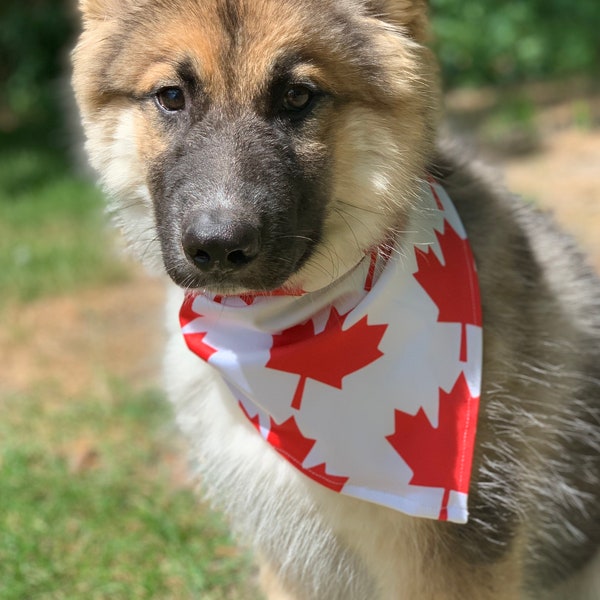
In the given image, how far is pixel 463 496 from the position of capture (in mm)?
2184

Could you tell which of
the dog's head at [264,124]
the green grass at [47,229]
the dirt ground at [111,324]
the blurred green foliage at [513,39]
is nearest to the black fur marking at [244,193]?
the dog's head at [264,124]

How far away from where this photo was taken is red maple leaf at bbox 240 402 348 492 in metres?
2.22

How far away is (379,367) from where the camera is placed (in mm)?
2244

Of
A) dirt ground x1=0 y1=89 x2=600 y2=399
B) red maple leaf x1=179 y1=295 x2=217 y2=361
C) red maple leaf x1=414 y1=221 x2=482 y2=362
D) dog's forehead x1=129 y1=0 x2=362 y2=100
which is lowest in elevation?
dirt ground x1=0 y1=89 x2=600 y2=399

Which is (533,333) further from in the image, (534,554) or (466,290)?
(534,554)

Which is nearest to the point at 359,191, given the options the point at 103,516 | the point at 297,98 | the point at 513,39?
the point at 297,98

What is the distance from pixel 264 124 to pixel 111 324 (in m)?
3.20

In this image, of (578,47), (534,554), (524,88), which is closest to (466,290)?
(534,554)

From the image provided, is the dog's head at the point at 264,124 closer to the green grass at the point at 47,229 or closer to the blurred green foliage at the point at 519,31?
the green grass at the point at 47,229

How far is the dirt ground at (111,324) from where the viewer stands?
4391 mm

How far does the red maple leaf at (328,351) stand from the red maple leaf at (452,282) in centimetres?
18

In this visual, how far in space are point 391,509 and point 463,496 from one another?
0.20 m

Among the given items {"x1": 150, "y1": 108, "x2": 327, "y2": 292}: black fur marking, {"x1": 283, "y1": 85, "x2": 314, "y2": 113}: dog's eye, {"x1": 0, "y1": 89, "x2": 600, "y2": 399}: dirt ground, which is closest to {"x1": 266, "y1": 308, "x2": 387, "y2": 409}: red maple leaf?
{"x1": 150, "y1": 108, "x2": 327, "y2": 292}: black fur marking

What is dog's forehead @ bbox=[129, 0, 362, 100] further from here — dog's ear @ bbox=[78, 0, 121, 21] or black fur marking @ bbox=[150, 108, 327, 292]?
dog's ear @ bbox=[78, 0, 121, 21]
